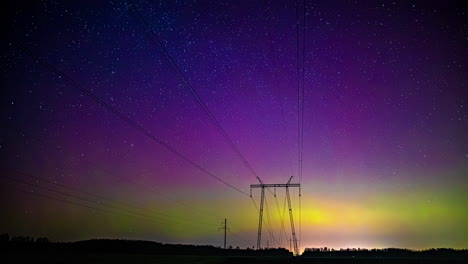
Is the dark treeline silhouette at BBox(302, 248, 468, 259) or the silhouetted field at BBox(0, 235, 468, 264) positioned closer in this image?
the silhouetted field at BBox(0, 235, 468, 264)

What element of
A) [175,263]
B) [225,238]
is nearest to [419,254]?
[225,238]

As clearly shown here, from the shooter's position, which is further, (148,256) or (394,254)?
(394,254)

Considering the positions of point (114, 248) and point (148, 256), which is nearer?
point (148, 256)

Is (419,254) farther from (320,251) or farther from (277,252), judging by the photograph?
(277,252)

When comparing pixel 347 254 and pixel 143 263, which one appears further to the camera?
pixel 347 254

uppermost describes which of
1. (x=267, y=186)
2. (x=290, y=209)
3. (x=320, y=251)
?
(x=267, y=186)

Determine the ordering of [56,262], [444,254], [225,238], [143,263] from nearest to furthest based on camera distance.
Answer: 1. [56,262]
2. [143,263]
3. [444,254]
4. [225,238]

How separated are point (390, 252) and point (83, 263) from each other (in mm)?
89485

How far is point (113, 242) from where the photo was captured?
98375 millimetres

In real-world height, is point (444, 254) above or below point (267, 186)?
below

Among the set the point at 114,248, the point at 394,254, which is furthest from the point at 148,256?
the point at 394,254

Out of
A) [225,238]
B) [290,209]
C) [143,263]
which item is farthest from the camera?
[225,238]

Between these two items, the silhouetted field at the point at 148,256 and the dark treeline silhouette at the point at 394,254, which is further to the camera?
the dark treeline silhouette at the point at 394,254

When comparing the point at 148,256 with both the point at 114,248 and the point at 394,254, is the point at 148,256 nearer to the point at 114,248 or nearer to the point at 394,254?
the point at 114,248
